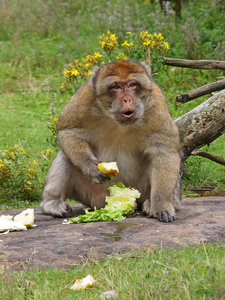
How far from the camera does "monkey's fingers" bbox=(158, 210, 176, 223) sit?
513 cm

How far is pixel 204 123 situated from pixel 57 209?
2.25 metres

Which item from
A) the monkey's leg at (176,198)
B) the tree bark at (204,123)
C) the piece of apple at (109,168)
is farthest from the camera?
the tree bark at (204,123)

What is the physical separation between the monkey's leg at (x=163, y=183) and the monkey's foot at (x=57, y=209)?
0.89m

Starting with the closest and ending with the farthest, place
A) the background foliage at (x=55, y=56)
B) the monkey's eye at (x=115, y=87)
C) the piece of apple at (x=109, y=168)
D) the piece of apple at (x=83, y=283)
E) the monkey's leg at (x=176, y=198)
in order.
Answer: the piece of apple at (x=83, y=283), the monkey's eye at (x=115, y=87), the piece of apple at (x=109, y=168), the monkey's leg at (x=176, y=198), the background foliage at (x=55, y=56)

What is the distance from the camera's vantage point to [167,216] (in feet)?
16.9

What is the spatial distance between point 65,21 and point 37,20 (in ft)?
2.81

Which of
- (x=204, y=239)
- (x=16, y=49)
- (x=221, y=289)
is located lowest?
(x=204, y=239)

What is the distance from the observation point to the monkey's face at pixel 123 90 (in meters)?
5.02

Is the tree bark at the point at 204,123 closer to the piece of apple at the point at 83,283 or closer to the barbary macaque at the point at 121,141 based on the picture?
the barbary macaque at the point at 121,141

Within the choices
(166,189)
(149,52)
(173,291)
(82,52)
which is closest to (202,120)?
(149,52)

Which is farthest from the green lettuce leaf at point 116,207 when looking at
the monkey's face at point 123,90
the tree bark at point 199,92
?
the tree bark at point 199,92

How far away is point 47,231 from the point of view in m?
4.89

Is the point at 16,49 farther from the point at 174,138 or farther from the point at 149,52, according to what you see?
the point at 174,138

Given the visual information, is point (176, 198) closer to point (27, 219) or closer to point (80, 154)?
point (80, 154)
